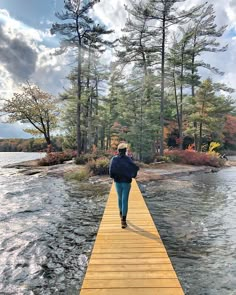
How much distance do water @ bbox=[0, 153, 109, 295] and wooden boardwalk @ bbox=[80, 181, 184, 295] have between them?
1.79 feet

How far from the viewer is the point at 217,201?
497 inches

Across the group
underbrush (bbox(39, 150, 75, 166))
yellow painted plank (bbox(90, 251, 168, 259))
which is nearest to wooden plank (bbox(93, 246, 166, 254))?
yellow painted plank (bbox(90, 251, 168, 259))

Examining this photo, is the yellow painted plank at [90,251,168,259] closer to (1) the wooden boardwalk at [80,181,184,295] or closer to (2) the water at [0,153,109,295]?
(1) the wooden boardwalk at [80,181,184,295]

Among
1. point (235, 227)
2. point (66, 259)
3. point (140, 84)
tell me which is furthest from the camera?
point (140, 84)

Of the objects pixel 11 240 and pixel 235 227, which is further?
pixel 235 227

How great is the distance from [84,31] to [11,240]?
939 inches

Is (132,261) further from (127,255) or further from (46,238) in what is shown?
(46,238)

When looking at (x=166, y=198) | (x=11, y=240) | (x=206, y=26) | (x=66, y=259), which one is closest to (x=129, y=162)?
(x=66, y=259)

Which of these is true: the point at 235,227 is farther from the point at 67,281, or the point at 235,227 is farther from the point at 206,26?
the point at 206,26

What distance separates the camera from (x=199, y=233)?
8117 mm

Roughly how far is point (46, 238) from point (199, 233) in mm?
4095

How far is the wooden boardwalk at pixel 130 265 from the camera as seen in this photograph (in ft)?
14.1

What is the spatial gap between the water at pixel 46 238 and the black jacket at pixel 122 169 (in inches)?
70.8

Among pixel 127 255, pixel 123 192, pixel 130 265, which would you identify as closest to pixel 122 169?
pixel 123 192
